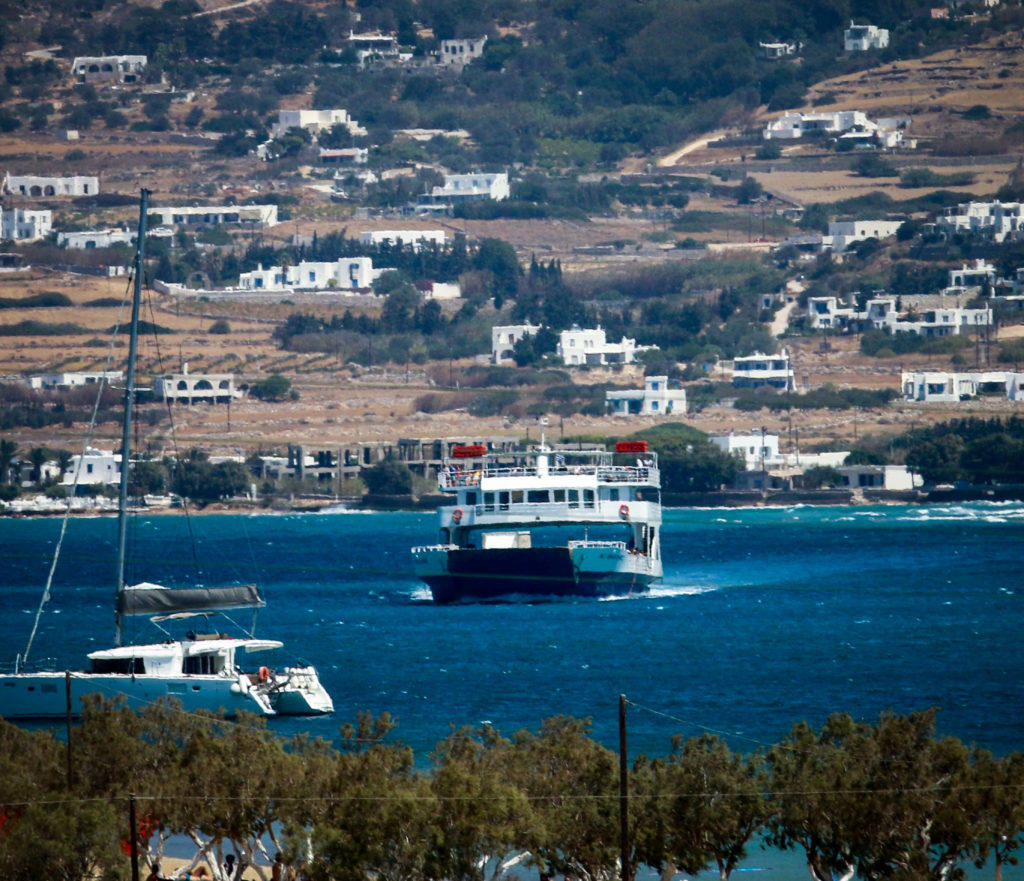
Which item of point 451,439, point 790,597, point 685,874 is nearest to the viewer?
point 685,874

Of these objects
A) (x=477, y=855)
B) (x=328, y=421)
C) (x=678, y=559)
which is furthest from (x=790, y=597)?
(x=328, y=421)

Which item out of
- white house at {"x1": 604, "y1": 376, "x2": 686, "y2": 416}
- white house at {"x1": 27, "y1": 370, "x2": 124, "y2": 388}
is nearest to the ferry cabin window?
white house at {"x1": 604, "y1": 376, "x2": 686, "y2": 416}

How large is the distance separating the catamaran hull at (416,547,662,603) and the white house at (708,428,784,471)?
3101 inches

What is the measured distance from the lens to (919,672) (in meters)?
60.3

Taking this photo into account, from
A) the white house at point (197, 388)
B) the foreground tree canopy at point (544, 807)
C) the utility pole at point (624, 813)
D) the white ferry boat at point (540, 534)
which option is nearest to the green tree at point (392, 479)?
the white house at point (197, 388)

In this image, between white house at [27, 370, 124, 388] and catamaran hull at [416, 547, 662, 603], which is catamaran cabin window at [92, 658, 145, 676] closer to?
catamaran hull at [416, 547, 662, 603]

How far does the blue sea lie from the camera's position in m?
52.2

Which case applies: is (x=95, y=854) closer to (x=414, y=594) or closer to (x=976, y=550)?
(x=414, y=594)

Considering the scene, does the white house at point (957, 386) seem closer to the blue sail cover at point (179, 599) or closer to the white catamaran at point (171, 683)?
the blue sail cover at point (179, 599)

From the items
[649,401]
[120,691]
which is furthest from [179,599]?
[649,401]

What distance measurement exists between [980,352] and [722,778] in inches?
6494

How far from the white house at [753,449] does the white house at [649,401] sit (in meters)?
17.0

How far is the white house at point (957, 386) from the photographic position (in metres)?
176

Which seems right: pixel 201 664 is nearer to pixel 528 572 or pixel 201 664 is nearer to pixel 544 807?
pixel 544 807
